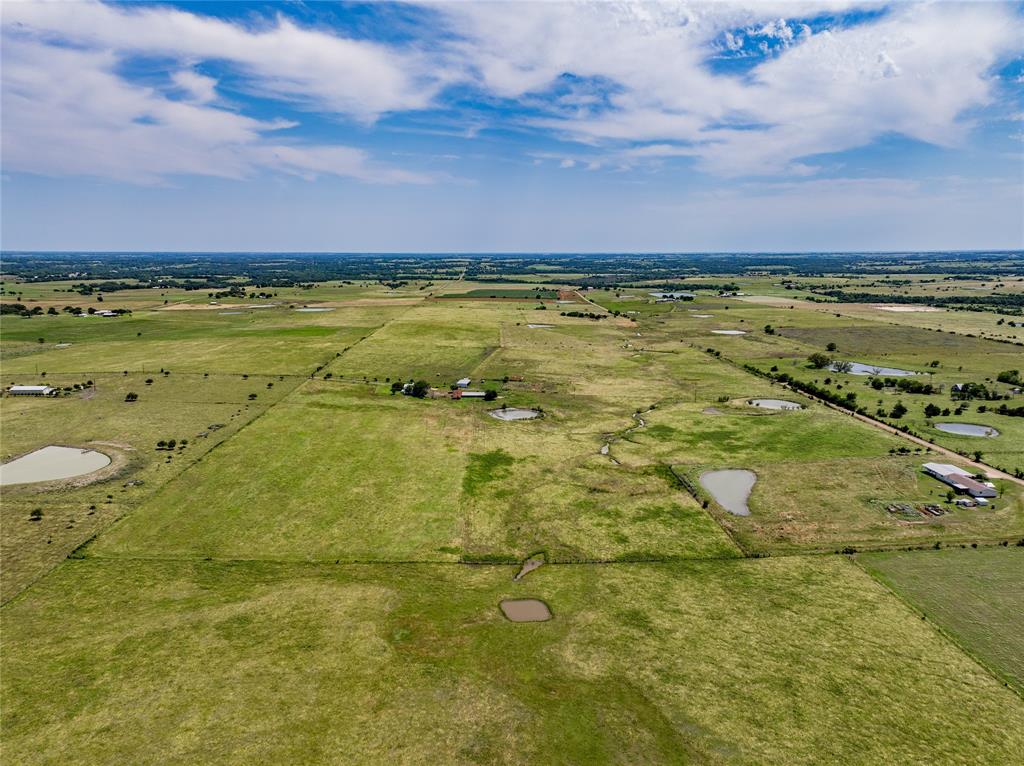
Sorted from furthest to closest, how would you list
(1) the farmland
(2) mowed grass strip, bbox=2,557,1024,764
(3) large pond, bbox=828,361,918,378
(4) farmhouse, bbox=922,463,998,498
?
(3) large pond, bbox=828,361,918,378 < (4) farmhouse, bbox=922,463,998,498 < (1) the farmland < (2) mowed grass strip, bbox=2,557,1024,764

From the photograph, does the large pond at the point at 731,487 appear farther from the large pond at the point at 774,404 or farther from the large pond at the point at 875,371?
the large pond at the point at 875,371

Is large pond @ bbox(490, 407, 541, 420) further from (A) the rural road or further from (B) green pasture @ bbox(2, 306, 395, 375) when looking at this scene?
(A) the rural road

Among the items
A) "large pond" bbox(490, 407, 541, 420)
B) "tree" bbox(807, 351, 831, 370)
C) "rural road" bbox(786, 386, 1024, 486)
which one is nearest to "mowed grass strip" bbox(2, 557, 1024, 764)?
"rural road" bbox(786, 386, 1024, 486)

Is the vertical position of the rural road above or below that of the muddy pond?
above

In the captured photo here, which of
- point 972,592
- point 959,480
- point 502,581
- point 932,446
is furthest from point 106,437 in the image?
point 932,446

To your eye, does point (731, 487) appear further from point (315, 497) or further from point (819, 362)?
point (819, 362)

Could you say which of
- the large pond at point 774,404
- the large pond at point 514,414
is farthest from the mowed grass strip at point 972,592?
the large pond at point 514,414
